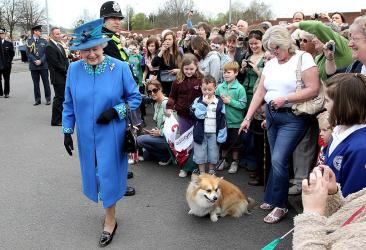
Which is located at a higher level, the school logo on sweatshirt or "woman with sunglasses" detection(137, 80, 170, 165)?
the school logo on sweatshirt

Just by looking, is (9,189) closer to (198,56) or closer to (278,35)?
(198,56)

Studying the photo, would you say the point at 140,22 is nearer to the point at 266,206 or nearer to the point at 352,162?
the point at 266,206

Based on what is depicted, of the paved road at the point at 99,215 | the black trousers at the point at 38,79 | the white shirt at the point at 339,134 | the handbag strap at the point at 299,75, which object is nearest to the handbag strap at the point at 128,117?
the paved road at the point at 99,215

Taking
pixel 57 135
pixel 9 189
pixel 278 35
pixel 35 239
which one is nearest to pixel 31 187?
pixel 9 189

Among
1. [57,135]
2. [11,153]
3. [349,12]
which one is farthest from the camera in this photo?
[349,12]

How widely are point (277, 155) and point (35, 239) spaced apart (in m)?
2.52

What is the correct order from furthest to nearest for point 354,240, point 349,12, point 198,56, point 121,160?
point 349,12, point 198,56, point 121,160, point 354,240

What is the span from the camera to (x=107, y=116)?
3.49 m

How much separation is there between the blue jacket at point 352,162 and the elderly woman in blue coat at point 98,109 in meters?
1.98

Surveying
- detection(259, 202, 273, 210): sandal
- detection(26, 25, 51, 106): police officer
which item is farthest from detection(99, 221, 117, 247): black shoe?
detection(26, 25, 51, 106): police officer

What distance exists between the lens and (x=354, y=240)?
140cm

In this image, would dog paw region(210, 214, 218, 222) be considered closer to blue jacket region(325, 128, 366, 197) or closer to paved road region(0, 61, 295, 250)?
paved road region(0, 61, 295, 250)

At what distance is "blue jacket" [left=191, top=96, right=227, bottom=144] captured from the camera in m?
5.15

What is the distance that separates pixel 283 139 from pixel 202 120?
153 cm
